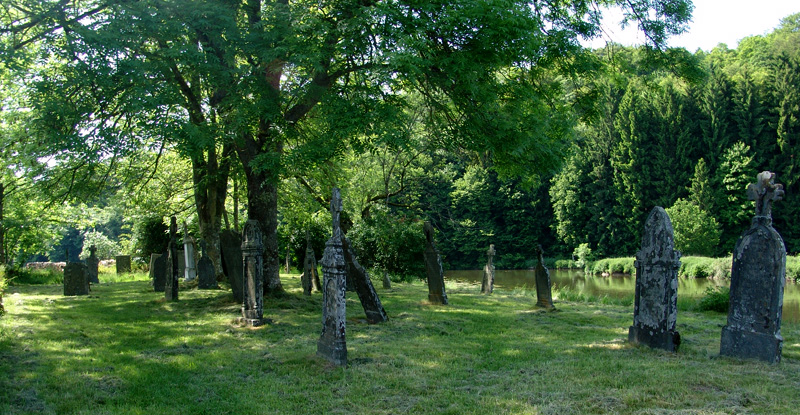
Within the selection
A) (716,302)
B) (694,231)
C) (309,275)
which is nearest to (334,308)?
(309,275)

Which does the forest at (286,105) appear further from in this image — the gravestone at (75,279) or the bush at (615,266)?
the bush at (615,266)

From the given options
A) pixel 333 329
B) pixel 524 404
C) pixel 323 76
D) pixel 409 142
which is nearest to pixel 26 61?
pixel 323 76

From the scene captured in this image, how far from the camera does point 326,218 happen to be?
22281mm

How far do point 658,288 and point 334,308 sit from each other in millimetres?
4454

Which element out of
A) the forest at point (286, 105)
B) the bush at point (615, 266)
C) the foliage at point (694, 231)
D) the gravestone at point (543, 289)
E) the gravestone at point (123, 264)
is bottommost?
the bush at point (615, 266)

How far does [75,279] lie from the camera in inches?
593

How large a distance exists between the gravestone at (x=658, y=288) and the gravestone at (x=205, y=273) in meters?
12.4

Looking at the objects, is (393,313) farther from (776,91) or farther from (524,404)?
(776,91)

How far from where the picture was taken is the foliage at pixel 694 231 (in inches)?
1548

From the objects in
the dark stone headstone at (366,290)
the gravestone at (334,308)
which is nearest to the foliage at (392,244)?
the dark stone headstone at (366,290)

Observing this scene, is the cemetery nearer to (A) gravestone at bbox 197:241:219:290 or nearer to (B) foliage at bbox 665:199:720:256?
(A) gravestone at bbox 197:241:219:290

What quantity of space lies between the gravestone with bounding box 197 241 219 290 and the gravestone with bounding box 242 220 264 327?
7026 millimetres

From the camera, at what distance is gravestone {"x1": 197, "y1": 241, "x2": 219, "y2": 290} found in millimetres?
15992

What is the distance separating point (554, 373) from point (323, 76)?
25.3ft
